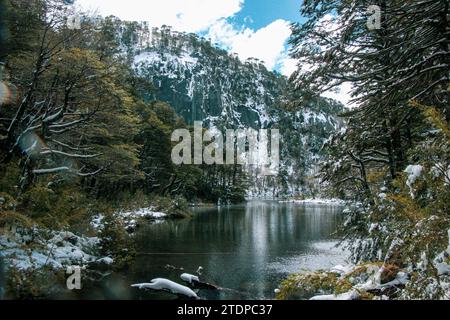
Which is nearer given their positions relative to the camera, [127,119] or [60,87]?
[60,87]

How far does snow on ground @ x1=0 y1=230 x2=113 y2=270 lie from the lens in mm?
8500

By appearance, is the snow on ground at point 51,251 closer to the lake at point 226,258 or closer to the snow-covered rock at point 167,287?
the lake at point 226,258

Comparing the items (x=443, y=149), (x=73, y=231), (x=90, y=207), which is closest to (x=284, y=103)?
(x=443, y=149)

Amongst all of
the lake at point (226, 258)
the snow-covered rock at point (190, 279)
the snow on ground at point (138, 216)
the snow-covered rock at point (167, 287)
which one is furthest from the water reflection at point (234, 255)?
the snow on ground at point (138, 216)

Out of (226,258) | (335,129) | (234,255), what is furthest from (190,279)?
(335,129)

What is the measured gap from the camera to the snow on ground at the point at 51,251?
8.50 m

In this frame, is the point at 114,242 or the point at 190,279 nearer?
the point at 190,279

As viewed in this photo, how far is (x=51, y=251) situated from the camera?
10164 mm

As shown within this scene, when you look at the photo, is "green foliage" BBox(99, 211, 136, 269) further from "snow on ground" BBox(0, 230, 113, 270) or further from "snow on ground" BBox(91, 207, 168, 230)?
"snow on ground" BBox(91, 207, 168, 230)

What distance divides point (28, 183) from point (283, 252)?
441 inches

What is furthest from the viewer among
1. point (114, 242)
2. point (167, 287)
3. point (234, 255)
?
point (234, 255)

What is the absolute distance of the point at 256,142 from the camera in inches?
6811

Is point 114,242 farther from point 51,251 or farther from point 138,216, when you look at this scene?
point 138,216
